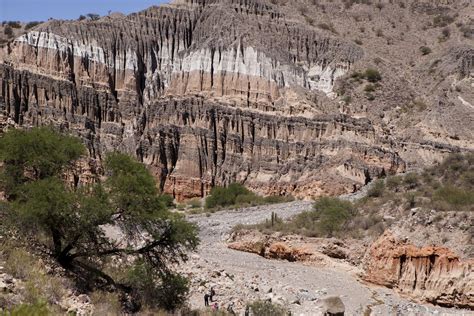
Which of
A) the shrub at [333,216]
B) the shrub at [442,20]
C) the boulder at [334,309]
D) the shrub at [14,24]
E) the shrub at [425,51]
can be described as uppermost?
A: the shrub at [442,20]

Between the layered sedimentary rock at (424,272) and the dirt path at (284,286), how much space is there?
2.05ft

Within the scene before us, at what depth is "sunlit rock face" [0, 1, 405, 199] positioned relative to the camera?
72.6 meters

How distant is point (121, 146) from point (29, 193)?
6503cm

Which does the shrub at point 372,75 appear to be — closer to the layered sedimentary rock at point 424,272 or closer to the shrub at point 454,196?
the shrub at point 454,196

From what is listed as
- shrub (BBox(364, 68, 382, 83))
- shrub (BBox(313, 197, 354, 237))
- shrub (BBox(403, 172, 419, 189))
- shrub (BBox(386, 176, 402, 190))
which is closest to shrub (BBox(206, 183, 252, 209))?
shrub (BBox(313, 197, 354, 237))

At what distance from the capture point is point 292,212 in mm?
50000

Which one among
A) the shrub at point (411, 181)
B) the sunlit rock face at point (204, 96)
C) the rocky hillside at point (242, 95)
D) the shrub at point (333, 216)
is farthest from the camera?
the sunlit rock face at point (204, 96)

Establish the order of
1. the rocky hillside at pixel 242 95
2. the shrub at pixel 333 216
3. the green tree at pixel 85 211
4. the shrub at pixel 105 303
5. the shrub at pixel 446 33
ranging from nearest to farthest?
the shrub at pixel 105 303, the green tree at pixel 85 211, the shrub at pixel 333 216, the rocky hillside at pixel 242 95, the shrub at pixel 446 33

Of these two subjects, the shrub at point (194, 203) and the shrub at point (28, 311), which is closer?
the shrub at point (28, 311)

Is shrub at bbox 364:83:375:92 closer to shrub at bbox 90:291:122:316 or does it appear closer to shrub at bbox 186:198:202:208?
shrub at bbox 186:198:202:208

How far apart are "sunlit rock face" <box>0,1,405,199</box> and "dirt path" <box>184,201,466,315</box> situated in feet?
108

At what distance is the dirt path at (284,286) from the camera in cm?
2314

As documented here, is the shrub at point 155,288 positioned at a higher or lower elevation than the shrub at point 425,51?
lower

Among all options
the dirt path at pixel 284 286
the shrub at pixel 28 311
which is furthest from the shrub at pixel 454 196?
the shrub at pixel 28 311
